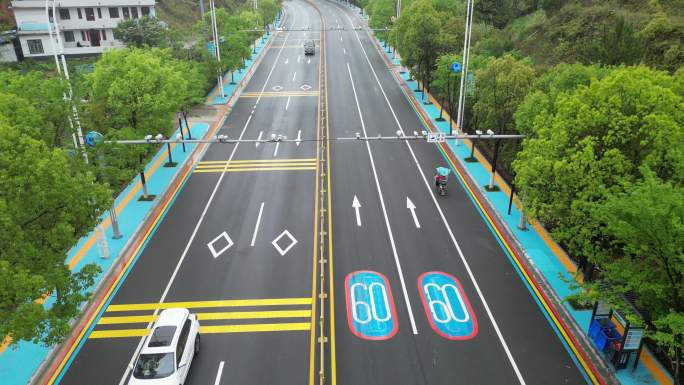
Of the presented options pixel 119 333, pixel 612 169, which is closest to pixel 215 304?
pixel 119 333

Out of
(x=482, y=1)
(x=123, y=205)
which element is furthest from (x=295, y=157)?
(x=482, y=1)

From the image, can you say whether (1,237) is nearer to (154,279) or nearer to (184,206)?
(154,279)

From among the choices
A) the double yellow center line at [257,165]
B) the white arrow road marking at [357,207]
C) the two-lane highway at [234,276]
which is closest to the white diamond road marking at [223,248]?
the two-lane highway at [234,276]

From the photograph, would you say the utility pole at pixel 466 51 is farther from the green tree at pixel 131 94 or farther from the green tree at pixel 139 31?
the green tree at pixel 139 31

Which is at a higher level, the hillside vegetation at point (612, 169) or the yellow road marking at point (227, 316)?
the hillside vegetation at point (612, 169)

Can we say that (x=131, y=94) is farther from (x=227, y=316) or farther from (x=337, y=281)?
(x=337, y=281)

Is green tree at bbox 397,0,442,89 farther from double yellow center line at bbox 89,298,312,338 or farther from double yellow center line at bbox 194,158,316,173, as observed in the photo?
double yellow center line at bbox 89,298,312,338
